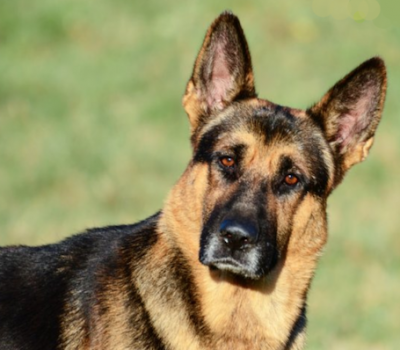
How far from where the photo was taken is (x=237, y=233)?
535 centimetres

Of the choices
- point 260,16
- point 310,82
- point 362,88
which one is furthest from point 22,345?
point 260,16

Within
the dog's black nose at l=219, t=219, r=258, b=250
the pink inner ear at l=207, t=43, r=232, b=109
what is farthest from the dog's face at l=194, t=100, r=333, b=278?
the pink inner ear at l=207, t=43, r=232, b=109

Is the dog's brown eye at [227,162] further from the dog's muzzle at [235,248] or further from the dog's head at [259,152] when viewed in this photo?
the dog's muzzle at [235,248]

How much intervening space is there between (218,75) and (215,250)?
4.45 feet

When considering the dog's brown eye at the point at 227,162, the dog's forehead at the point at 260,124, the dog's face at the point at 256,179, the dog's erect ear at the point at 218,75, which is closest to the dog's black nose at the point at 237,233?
the dog's face at the point at 256,179

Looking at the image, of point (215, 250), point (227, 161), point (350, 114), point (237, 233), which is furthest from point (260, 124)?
point (215, 250)

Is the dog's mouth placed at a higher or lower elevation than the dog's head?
lower

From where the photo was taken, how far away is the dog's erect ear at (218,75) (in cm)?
588

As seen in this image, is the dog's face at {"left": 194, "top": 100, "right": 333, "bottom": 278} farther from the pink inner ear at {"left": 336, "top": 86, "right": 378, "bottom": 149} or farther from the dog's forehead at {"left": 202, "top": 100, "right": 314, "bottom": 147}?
the pink inner ear at {"left": 336, "top": 86, "right": 378, "bottom": 149}

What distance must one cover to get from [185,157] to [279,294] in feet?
35.7

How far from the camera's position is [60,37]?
20406 mm

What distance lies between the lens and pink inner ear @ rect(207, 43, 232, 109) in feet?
19.8

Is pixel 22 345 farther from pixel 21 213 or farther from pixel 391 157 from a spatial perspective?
pixel 391 157

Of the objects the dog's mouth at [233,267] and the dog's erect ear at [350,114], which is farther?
the dog's erect ear at [350,114]
